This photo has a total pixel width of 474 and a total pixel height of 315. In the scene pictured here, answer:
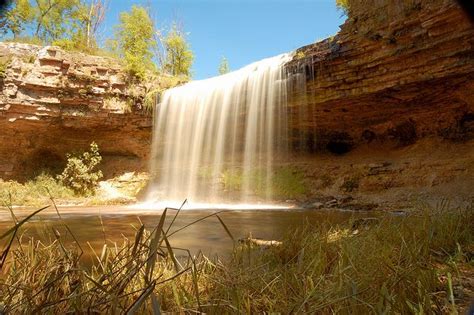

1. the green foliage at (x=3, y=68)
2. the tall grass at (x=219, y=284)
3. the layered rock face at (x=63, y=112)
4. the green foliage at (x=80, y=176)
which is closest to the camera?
the tall grass at (x=219, y=284)

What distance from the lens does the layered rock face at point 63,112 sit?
15.6 metres

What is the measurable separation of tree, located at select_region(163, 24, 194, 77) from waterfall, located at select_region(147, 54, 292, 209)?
14550mm

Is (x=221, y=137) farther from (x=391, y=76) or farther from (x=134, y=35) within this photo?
(x=134, y=35)

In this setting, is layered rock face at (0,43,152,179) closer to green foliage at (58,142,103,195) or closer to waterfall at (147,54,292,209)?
green foliage at (58,142,103,195)

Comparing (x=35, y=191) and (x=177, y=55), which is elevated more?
(x=177, y=55)

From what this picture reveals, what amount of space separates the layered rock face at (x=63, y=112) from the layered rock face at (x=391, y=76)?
9041mm

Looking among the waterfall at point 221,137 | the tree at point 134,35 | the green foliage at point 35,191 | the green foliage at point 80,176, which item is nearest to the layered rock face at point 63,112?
the green foliage at point 35,191

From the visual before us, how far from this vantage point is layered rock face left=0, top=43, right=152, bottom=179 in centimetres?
1561

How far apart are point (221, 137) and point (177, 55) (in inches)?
700

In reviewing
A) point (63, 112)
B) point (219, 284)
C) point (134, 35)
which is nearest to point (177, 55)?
point (134, 35)

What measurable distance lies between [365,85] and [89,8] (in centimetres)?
2549

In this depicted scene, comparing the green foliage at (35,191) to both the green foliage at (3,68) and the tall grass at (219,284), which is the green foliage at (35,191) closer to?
the green foliage at (3,68)

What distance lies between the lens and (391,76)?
11945 mm

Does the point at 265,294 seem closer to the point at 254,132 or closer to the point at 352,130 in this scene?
the point at 254,132
